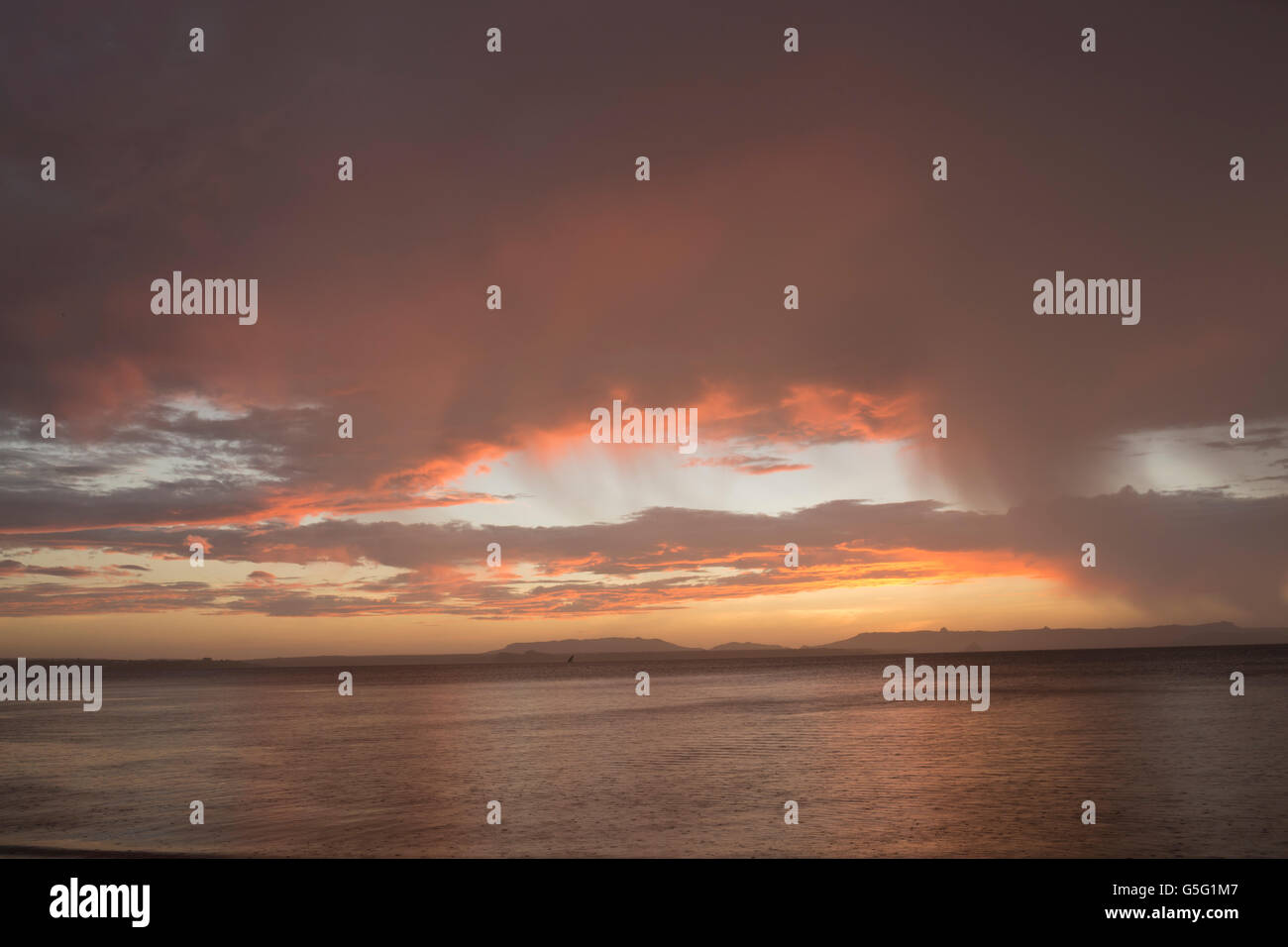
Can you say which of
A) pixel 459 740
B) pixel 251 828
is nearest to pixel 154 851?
pixel 251 828

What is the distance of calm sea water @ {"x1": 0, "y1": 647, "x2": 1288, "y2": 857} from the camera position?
18656 millimetres

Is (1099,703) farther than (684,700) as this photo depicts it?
No

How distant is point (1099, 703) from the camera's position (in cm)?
5656

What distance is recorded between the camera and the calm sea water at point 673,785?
734 inches

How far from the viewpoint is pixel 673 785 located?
26375mm

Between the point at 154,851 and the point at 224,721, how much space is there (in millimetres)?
42552

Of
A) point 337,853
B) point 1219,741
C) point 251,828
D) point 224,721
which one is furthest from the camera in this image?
point 224,721
